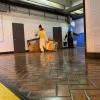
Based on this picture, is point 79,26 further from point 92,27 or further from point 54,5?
point 92,27

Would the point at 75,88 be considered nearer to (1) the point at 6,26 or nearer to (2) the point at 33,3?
(1) the point at 6,26

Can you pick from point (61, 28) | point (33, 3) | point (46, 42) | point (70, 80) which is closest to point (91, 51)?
point (70, 80)

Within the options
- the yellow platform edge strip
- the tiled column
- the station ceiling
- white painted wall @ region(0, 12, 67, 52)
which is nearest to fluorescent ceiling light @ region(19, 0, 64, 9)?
the station ceiling

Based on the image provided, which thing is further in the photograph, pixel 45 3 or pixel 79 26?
pixel 79 26

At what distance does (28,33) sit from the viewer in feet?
33.6

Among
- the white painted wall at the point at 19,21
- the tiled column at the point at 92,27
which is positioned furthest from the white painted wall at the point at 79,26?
the tiled column at the point at 92,27

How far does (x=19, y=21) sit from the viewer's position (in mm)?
9680

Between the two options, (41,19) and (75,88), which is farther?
(41,19)

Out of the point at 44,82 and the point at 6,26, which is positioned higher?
the point at 6,26

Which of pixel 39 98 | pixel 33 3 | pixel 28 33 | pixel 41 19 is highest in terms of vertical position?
pixel 33 3

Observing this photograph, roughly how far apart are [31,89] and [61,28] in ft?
37.1

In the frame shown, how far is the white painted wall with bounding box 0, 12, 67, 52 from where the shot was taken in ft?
29.1

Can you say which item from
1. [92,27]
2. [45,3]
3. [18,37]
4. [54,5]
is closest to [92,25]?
[92,27]

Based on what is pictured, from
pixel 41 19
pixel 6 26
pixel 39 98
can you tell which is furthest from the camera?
pixel 41 19
